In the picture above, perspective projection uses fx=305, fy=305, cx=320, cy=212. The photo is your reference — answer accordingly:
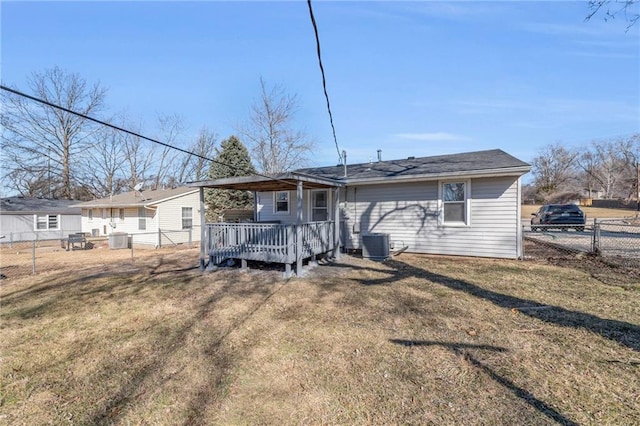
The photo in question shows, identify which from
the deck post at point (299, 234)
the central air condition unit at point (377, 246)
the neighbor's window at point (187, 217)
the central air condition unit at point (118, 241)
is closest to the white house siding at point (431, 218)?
the central air condition unit at point (377, 246)

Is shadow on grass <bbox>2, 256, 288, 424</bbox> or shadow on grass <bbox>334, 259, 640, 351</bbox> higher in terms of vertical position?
shadow on grass <bbox>334, 259, 640, 351</bbox>

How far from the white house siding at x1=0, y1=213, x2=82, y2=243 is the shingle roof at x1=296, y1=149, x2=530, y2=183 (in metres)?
19.9

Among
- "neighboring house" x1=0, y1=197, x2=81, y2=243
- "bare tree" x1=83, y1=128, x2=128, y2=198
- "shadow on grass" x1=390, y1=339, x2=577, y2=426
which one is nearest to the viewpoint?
"shadow on grass" x1=390, y1=339, x2=577, y2=426

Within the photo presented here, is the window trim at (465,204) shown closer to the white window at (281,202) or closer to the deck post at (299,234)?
the deck post at (299,234)

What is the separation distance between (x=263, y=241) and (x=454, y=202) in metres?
5.89

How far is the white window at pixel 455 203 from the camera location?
917 centimetres

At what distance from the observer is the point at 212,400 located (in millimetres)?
2680

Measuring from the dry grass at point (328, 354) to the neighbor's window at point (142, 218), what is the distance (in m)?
11.4

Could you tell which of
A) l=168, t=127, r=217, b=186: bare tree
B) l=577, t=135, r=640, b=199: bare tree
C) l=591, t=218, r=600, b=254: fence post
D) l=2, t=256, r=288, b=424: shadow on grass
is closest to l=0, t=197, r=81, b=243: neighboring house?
l=168, t=127, r=217, b=186: bare tree

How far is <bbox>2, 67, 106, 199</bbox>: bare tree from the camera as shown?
24.8 m

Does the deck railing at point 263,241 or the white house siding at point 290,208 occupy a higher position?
the white house siding at point 290,208

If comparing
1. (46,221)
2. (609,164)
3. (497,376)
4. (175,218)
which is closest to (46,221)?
(46,221)

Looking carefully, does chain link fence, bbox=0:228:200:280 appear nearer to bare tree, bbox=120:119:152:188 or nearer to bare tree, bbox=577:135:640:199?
bare tree, bbox=120:119:152:188

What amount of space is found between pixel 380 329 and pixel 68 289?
271 inches
